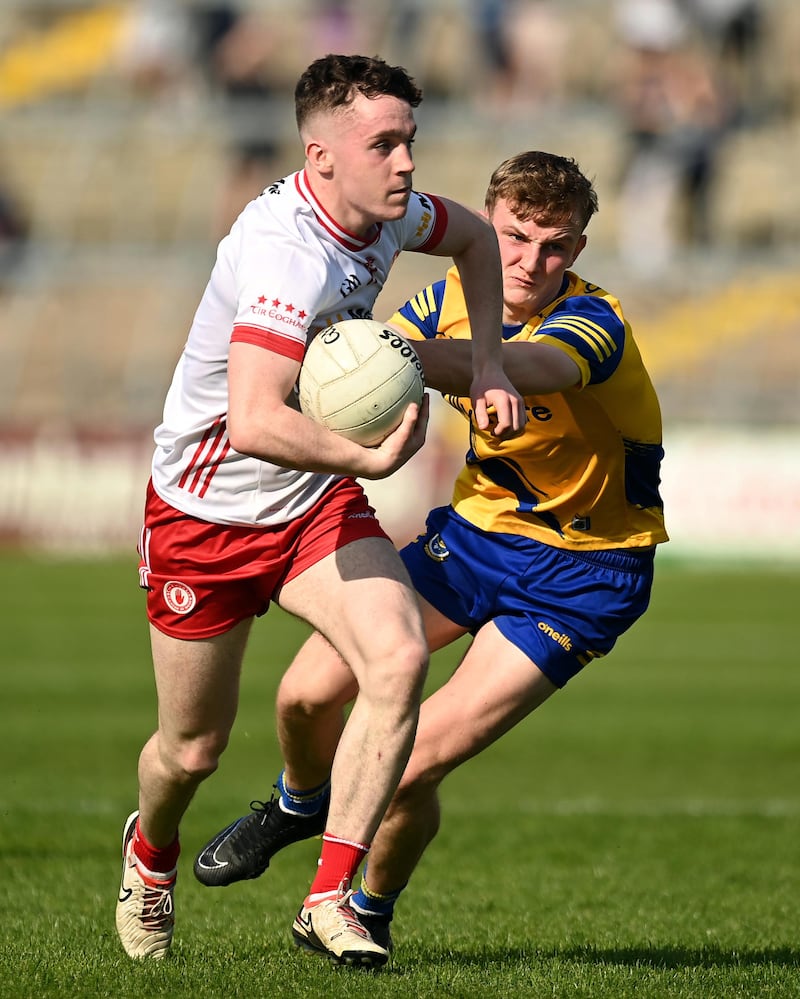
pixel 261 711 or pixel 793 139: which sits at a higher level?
pixel 793 139

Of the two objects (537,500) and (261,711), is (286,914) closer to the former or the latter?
(537,500)

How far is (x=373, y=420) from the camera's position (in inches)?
208

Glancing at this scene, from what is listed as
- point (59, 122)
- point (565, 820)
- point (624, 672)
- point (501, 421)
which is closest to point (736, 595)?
point (624, 672)

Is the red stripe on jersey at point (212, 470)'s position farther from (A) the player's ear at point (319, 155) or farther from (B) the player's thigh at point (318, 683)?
(A) the player's ear at point (319, 155)

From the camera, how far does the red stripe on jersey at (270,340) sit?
5145mm

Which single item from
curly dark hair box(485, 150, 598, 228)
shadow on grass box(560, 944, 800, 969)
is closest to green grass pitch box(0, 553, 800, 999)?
shadow on grass box(560, 944, 800, 969)

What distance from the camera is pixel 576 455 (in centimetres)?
646

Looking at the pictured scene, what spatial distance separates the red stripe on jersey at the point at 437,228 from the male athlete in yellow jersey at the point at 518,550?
1.07 feet

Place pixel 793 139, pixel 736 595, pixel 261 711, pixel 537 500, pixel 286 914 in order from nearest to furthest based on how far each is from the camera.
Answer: pixel 537 500 → pixel 286 914 → pixel 261 711 → pixel 736 595 → pixel 793 139

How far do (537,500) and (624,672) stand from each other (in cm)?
994

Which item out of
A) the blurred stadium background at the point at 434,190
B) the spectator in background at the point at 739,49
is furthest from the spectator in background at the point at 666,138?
the spectator in background at the point at 739,49

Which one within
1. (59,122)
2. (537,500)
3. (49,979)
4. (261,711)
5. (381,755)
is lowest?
(261,711)

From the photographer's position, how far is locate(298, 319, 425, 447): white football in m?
5.26

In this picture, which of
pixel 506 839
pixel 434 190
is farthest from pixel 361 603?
pixel 434 190
